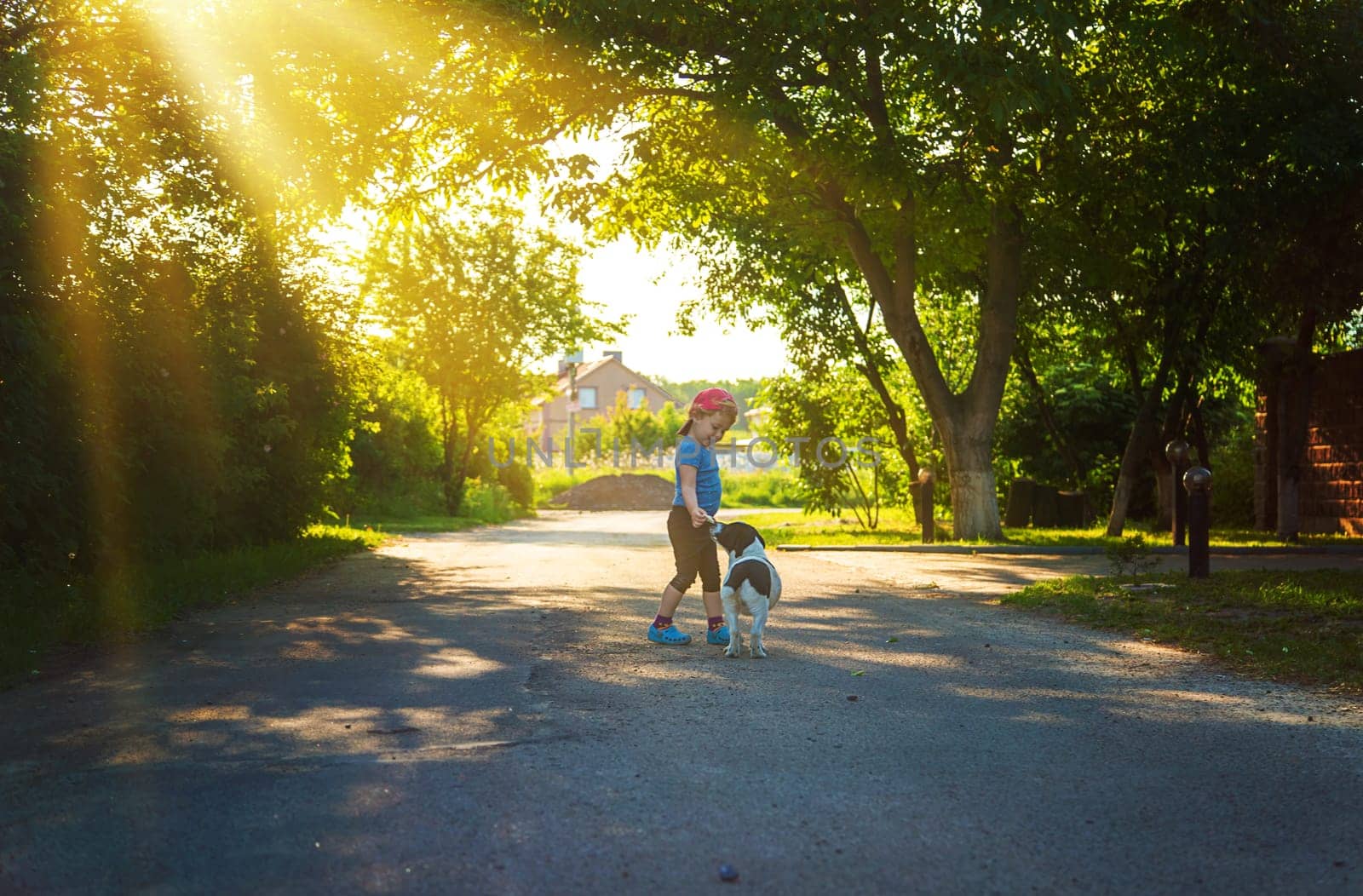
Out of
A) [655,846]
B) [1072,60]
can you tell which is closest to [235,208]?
[1072,60]

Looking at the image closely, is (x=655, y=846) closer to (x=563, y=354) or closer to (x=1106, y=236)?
(x=1106, y=236)

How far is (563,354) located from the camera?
36969 mm

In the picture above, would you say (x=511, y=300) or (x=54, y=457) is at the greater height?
→ (x=511, y=300)

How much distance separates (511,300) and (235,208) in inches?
792

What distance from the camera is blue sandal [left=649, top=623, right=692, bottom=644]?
8.46 meters

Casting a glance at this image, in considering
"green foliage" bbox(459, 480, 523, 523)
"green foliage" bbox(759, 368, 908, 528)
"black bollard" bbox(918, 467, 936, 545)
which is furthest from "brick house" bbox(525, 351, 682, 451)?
"black bollard" bbox(918, 467, 936, 545)

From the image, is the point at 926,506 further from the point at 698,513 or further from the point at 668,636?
the point at 698,513

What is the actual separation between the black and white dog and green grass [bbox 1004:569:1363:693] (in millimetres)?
2613

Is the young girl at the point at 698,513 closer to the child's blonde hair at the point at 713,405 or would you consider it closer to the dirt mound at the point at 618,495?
the child's blonde hair at the point at 713,405

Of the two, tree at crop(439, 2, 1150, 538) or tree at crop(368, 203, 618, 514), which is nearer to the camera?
tree at crop(439, 2, 1150, 538)

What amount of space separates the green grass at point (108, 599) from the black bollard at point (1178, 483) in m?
10.5

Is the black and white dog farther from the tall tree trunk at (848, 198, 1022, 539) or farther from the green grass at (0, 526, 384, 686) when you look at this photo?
the tall tree trunk at (848, 198, 1022, 539)

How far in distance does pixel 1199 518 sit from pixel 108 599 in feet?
29.3

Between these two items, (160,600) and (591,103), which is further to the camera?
(591,103)
